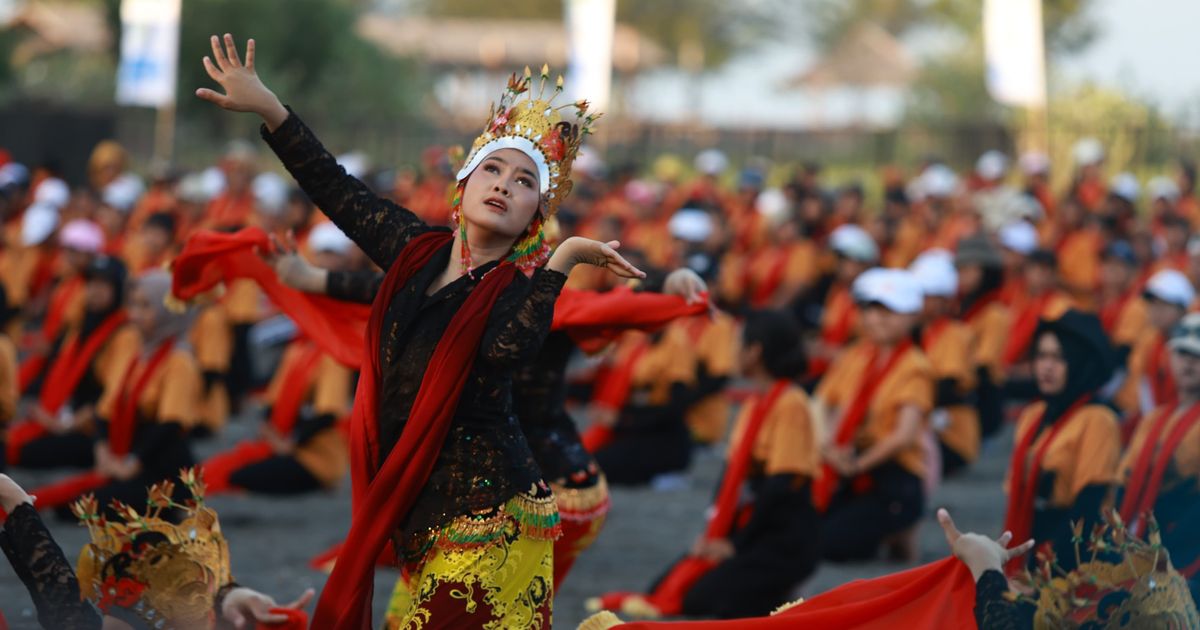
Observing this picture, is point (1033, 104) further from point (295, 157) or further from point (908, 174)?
point (295, 157)

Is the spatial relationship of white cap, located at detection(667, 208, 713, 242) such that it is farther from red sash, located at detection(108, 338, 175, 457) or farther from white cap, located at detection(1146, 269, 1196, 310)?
red sash, located at detection(108, 338, 175, 457)

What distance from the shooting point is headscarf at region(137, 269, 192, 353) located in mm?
7980

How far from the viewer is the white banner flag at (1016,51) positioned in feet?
65.8

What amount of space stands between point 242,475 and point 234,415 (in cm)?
340

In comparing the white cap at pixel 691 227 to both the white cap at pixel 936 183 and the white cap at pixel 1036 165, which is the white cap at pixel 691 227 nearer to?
the white cap at pixel 936 183

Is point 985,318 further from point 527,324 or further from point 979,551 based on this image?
point 527,324

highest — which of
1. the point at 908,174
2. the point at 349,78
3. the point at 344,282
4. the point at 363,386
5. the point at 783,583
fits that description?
the point at 349,78

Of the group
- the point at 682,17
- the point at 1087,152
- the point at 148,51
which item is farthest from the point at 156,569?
the point at 682,17

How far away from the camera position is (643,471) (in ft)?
34.6

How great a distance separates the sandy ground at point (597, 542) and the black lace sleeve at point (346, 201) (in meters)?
2.46

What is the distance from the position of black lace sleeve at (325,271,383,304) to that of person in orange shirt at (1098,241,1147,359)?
264 inches

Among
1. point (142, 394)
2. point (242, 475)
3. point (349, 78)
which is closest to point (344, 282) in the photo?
point (142, 394)

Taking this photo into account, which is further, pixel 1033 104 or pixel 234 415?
pixel 1033 104

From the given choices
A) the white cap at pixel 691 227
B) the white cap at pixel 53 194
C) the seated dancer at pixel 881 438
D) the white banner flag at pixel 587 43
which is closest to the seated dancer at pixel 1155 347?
the seated dancer at pixel 881 438
